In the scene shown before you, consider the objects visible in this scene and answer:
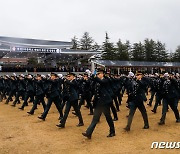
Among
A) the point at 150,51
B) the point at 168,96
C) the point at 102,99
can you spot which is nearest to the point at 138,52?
the point at 150,51

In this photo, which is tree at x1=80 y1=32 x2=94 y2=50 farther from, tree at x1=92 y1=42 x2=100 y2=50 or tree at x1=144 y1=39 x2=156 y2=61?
tree at x1=144 y1=39 x2=156 y2=61

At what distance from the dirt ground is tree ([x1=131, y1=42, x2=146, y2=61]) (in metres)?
64.4

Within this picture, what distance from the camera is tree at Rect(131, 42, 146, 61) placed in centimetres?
7388

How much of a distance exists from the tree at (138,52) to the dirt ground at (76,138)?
6435 centimetres

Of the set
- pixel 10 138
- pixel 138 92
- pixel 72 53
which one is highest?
pixel 72 53

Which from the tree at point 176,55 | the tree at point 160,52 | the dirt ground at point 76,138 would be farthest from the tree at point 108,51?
the dirt ground at point 76,138

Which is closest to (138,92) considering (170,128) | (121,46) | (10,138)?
(170,128)

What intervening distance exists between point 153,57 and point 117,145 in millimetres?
70089

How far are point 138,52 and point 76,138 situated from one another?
68.0 meters

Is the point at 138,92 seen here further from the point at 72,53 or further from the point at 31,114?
the point at 72,53

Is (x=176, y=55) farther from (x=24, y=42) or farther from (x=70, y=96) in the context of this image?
(x=70, y=96)

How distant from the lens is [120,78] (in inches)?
557

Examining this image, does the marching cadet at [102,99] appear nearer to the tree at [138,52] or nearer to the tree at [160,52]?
the tree at [138,52]

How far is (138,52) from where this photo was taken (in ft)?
243
